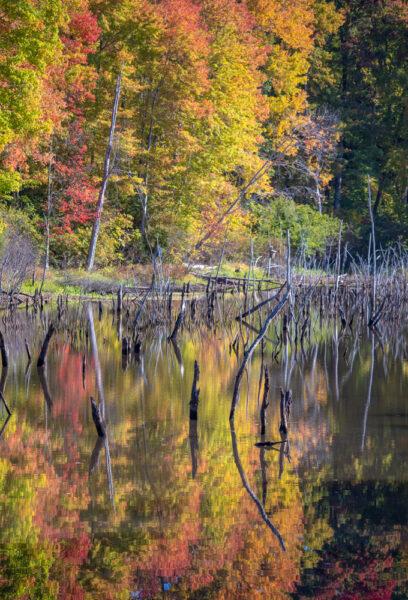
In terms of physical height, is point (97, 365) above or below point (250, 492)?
above

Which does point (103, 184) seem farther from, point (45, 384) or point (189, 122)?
point (45, 384)

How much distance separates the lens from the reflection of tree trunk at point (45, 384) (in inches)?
488

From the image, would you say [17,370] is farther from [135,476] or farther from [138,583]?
[138,583]

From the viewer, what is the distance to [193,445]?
10.0m

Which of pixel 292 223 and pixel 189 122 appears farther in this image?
pixel 292 223

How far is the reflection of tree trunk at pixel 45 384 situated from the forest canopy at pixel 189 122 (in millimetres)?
8891

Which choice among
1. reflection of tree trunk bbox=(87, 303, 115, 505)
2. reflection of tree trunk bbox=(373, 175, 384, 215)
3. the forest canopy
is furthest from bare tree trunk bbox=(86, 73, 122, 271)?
reflection of tree trunk bbox=(373, 175, 384, 215)

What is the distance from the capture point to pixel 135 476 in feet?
29.0

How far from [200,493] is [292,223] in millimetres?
35197

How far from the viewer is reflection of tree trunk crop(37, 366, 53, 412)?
A: 12406 millimetres

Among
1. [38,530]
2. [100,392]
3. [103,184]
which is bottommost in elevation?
[38,530]

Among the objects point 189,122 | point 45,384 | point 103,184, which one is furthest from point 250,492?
point 189,122

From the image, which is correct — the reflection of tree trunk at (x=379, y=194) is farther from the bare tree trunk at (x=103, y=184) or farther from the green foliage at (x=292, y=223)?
the bare tree trunk at (x=103, y=184)

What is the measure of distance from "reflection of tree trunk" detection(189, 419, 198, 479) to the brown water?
0.9 inches
